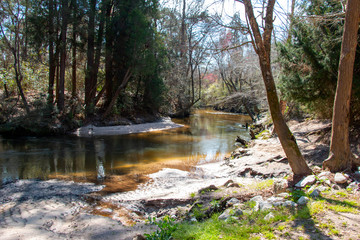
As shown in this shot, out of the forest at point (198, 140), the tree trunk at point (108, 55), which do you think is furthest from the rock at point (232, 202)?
the tree trunk at point (108, 55)

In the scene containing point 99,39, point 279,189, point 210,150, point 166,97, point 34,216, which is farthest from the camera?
point 166,97

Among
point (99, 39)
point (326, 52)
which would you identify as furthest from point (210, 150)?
point (99, 39)

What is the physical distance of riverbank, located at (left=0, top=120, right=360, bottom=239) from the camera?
4383 millimetres

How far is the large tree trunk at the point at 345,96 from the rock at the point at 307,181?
2.21ft

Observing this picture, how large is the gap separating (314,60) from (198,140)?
912 centimetres

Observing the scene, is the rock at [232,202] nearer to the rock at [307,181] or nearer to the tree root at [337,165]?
the rock at [307,181]

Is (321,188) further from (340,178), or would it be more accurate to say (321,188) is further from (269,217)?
(269,217)

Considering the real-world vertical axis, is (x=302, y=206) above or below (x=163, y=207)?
above

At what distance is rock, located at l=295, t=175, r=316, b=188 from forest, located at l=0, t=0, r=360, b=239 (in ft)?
0.12

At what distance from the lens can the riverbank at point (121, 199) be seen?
4383mm

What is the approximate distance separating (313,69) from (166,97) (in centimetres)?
2016

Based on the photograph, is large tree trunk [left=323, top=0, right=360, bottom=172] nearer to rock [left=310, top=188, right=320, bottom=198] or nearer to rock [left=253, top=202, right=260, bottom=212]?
rock [left=310, top=188, right=320, bottom=198]

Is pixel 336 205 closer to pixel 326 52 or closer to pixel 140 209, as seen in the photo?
pixel 140 209

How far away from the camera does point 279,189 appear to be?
5367 mm
